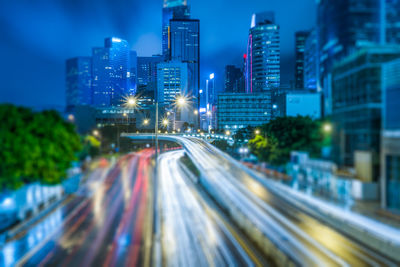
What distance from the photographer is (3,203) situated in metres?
7.46

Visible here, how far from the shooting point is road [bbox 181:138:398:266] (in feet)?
22.7

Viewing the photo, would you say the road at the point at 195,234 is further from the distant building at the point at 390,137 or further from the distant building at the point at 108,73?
the distant building at the point at 108,73

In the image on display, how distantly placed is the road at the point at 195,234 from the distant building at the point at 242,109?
34520 millimetres

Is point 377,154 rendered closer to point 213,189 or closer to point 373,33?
point 373,33

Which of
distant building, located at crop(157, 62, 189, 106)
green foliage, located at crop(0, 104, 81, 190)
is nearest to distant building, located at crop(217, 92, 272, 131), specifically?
green foliage, located at crop(0, 104, 81, 190)

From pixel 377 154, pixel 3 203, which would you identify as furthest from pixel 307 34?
pixel 3 203

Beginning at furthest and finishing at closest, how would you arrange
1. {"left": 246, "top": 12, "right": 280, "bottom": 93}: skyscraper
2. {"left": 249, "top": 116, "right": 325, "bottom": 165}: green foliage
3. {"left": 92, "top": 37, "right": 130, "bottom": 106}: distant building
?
{"left": 246, "top": 12, "right": 280, "bottom": 93}: skyscraper
{"left": 92, "top": 37, "right": 130, "bottom": 106}: distant building
{"left": 249, "top": 116, "right": 325, "bottom": 165}: green foliage

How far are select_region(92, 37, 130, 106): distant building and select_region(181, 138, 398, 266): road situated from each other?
6378 millimetres

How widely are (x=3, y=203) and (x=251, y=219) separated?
797 cm

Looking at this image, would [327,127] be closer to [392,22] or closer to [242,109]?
[392,22]

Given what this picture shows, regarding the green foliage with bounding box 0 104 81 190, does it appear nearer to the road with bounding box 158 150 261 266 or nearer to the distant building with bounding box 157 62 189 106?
the road with bounding box 158 150 261 266

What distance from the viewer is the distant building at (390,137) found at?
6.50m

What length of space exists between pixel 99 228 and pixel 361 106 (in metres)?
8.64

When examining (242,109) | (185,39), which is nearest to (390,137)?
(242,109)
